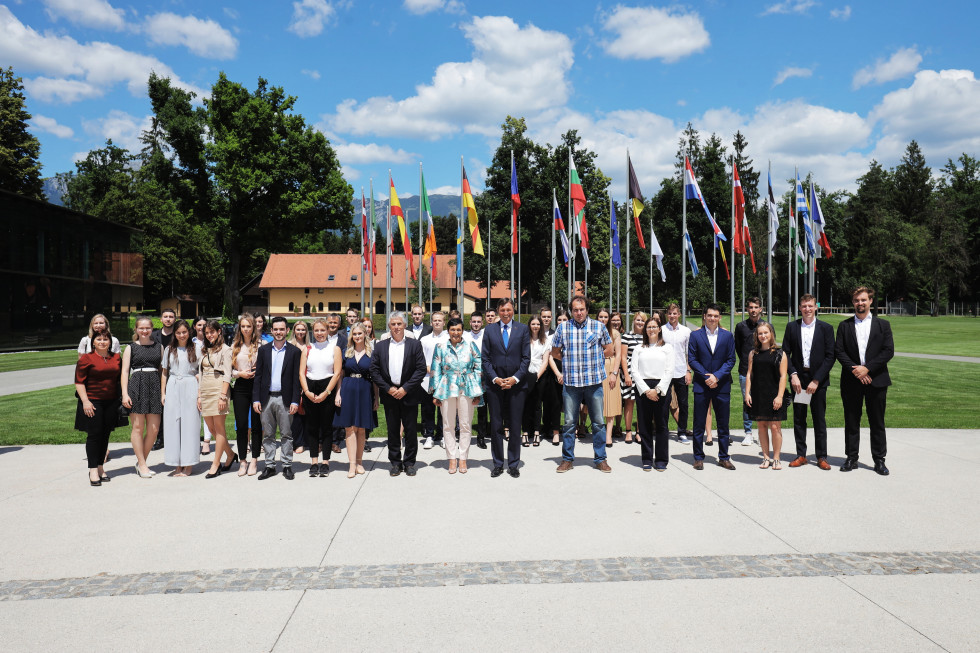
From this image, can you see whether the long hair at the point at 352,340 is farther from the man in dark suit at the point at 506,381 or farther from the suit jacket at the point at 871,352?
the suit jacket at the point at 871,352

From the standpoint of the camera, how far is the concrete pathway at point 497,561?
12.2 feet

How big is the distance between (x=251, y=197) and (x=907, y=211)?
258 feet

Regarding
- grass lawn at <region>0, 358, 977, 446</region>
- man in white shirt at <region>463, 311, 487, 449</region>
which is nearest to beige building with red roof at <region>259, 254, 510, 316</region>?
grass lawn at <region>0, 358, 977, 446</region>

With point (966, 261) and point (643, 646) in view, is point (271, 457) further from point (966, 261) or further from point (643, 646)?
point (966, 261)

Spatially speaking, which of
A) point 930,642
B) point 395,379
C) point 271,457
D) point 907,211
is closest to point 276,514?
point 271,457

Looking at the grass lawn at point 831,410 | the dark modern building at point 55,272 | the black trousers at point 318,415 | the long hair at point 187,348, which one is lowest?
the grass lawn at point 831,410

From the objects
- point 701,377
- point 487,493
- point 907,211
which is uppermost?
point 907,211

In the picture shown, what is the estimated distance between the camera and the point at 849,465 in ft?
25.2

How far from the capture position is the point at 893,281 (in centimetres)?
7512

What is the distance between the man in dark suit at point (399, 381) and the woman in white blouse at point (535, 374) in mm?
1542

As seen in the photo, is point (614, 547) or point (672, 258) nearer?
point (614, 547)

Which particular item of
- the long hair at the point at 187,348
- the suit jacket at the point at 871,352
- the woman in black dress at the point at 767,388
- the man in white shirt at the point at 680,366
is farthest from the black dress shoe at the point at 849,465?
the long hair at the point at 187,348

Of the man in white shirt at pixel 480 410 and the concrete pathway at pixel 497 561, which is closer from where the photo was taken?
the concrete pathway at pixel 497 561

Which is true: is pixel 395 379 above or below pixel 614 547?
above
